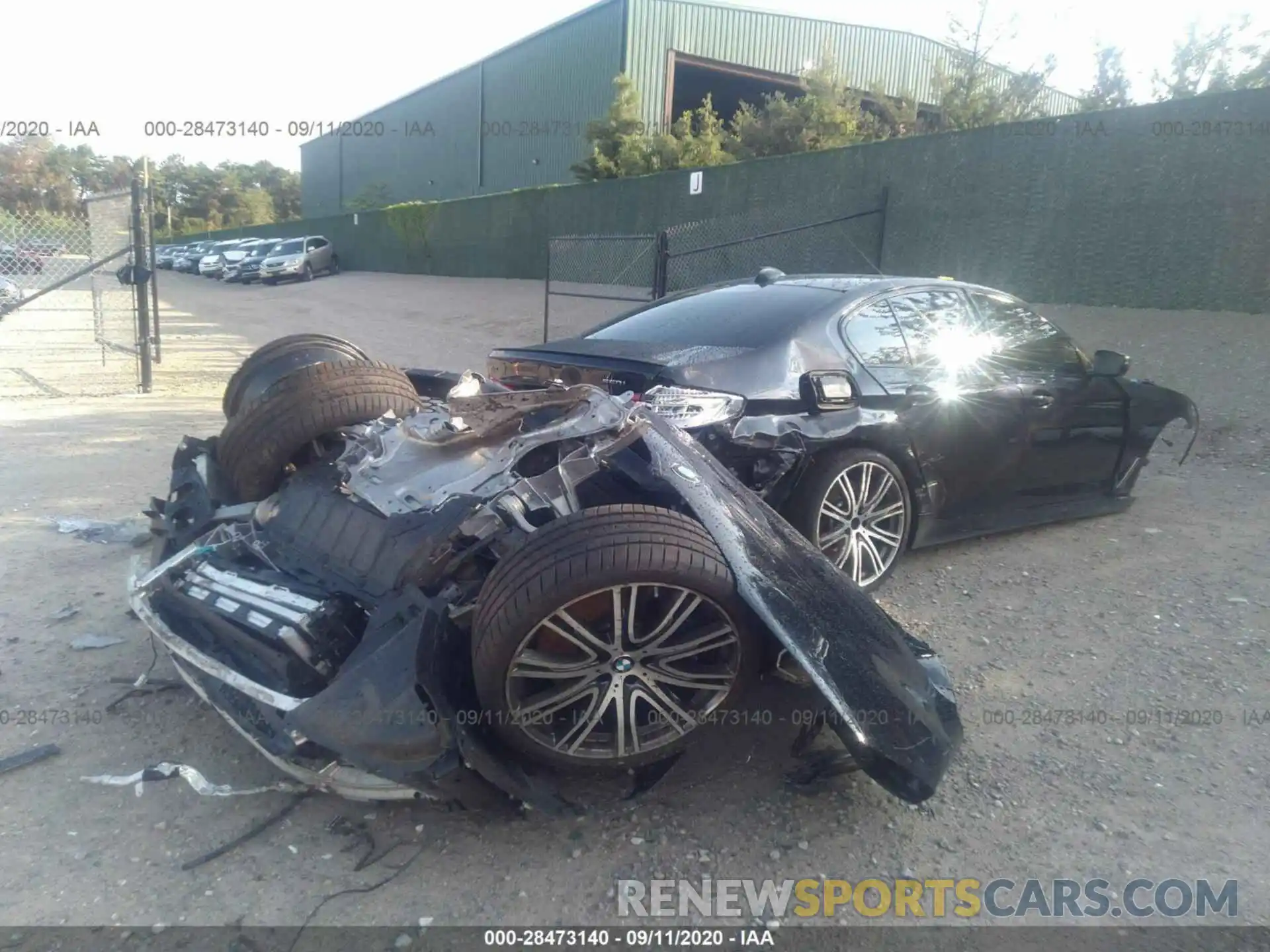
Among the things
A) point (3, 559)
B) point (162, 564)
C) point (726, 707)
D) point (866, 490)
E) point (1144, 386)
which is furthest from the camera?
point (1144, 386)

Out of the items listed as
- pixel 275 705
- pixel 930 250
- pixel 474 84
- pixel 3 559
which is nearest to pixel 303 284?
pixel 474 84

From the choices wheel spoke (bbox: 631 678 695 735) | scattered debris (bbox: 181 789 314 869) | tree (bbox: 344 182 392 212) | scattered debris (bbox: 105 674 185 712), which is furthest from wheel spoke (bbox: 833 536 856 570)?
tree (bbox: 344 182 392 212)

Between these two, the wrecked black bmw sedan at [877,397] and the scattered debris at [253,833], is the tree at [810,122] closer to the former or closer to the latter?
the wrecked black bmw sedan at [877,397]

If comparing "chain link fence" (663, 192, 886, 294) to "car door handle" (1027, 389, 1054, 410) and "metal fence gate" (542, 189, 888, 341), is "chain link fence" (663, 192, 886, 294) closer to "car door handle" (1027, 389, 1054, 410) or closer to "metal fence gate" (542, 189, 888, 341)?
"metal fence gate" (542, 189, 888, 341)

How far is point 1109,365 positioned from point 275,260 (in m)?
32.2

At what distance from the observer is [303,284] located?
33.0 meters

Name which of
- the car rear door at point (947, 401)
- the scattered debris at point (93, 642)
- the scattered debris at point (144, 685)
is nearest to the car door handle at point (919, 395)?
the car rear door at point (947, 401)

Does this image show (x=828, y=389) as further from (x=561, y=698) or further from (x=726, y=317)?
(x=561, y=698)

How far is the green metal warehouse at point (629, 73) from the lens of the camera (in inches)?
1020

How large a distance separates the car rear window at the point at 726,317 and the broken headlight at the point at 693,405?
0.43 metres

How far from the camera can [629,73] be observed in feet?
83.9

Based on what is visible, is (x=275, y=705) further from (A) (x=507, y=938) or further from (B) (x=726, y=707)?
(B) (x=726, y=707)

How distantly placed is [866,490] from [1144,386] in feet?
8.24

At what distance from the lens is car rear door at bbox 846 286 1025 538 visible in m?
4.47
